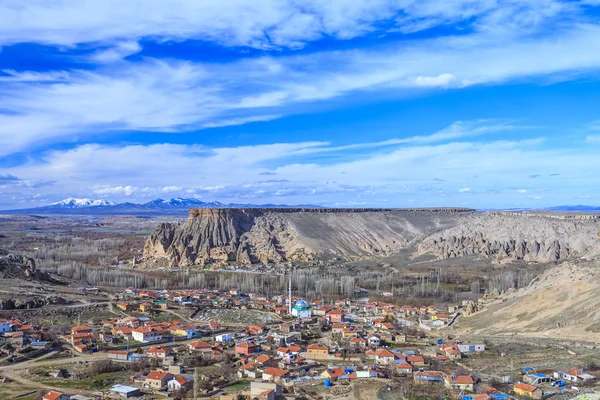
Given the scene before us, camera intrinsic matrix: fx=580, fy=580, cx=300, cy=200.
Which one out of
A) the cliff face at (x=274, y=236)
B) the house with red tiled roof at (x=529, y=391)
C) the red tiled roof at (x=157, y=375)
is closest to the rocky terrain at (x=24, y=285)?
the red tiled roof at (x=157, y=375)

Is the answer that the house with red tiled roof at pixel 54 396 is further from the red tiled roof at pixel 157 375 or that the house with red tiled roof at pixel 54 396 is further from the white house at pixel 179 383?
the white house at pixel 179 383

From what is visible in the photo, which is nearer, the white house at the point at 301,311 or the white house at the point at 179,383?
the white house at the point at 179,383

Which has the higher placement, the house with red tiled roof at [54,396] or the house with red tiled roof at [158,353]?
the house with red tiled roof at [54,396]

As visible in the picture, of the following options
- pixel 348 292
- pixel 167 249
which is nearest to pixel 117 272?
pixel 167 249

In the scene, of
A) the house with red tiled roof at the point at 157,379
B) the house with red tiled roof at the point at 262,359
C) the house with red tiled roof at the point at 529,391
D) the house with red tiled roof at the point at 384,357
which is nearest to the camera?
the house with red tiled roof at the point at 529,391

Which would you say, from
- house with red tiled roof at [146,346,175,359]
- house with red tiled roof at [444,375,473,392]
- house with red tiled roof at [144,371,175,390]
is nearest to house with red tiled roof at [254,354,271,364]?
house with red tiled roof at [144,371,175,390]

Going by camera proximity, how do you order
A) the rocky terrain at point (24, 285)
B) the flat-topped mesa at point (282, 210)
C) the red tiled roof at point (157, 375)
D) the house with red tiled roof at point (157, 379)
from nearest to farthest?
the house with red tiled roof at point (157, 379), the red tiled roof at point (157, 375), the rocky terrain at point (24, 285), the flat-topped mesa at point (282, 210)

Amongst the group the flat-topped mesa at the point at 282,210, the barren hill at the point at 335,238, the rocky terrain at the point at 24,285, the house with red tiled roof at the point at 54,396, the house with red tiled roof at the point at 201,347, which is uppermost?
the flat-topped mesa at the point at 282,210
